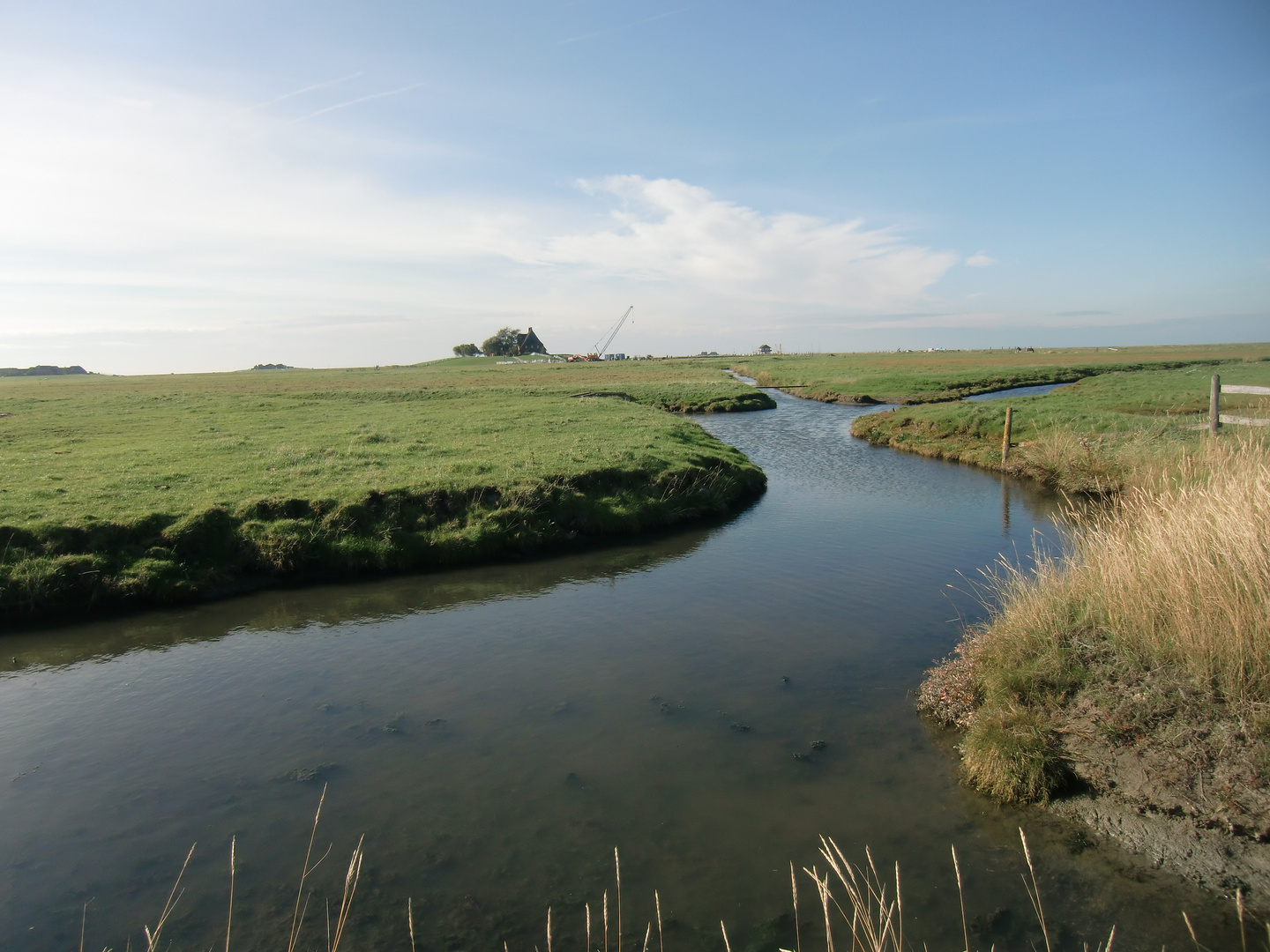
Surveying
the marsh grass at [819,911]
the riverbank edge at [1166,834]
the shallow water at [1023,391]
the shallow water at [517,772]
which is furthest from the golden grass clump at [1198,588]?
the shallow water at [1023,391]

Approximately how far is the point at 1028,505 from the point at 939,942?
21.2 metres

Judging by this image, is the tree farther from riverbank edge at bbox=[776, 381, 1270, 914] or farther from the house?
riverbank edge at bbox=[776, 381, 1270, 914]

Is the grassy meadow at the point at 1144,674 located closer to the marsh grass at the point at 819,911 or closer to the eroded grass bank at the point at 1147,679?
the eroded grass bank at the point at 1147,679

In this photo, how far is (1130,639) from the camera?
27.7ft

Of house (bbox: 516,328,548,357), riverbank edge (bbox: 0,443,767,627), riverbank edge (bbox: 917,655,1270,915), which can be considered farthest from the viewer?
house (bbox: 516,328,548,357)

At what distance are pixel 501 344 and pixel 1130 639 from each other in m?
189

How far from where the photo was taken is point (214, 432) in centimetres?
3178

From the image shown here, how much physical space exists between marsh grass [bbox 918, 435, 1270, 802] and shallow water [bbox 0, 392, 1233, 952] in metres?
0.64

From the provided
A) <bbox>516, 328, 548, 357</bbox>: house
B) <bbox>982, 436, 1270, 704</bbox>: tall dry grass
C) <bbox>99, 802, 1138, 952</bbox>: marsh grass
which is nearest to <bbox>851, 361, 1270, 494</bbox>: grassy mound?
<bbox>982, 436, 1270, 704</bbox>: tall dry grass

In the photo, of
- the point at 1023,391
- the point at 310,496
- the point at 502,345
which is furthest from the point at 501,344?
the point at 310,496

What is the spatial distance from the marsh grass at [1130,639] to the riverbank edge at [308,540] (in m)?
11.9

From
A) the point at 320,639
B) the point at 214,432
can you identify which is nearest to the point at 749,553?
the point at 320,639

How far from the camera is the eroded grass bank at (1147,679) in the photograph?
7.08m

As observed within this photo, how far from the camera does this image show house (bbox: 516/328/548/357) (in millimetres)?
187750
